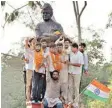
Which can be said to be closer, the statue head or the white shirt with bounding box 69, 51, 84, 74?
the statue head

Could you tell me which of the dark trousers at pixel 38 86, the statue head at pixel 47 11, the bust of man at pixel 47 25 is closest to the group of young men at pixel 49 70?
the dark trousers at pixel 38 86

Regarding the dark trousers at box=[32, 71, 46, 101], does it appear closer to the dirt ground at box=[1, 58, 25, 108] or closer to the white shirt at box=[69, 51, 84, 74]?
the white shirt at box=[69, 51, 84, 74]

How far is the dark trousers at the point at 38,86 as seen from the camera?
9.97m

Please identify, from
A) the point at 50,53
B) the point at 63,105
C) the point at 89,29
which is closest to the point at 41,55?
the point at 50,53

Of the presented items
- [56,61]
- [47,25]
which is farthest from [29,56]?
[47,25]

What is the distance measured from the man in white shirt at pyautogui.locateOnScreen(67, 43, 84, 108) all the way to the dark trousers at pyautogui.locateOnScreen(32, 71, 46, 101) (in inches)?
22.2

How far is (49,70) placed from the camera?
998cm

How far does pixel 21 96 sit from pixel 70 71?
8.12 meters

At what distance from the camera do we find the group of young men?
32.4ft

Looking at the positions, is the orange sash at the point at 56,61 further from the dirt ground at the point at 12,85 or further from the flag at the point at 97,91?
the dirt ground at the point at 12,85

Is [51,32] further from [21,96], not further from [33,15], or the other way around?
[33,15]

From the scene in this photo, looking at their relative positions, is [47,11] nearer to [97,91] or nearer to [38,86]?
[38,86]

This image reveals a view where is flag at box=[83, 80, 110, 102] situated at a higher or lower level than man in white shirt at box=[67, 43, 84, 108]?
lower

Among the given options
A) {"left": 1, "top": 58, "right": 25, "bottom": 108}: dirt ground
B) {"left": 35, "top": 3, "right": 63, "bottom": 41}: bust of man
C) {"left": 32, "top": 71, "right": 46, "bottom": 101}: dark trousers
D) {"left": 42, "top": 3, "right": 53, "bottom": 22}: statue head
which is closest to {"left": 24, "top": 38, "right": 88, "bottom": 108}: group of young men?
{"left": 32, "top": 71, "right": 46, "bottom": 101}: dark trousers
